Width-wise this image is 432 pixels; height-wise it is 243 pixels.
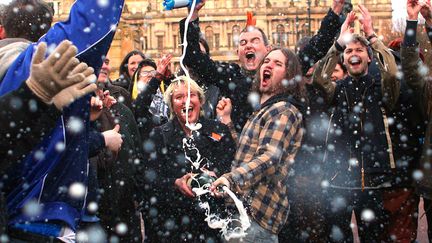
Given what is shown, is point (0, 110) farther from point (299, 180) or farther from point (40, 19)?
point (299, 180)

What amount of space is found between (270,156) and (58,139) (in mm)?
1497

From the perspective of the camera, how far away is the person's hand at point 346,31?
18.2ft

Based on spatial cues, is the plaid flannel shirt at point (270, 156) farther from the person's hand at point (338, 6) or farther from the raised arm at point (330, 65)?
the raised arm at point (330, 65)

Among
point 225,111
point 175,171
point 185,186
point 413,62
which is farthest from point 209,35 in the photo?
point 185,186

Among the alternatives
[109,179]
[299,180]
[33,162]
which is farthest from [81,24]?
[299,180]

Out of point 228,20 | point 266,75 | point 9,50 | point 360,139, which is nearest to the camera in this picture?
point 9,50

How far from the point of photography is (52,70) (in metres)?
2.41

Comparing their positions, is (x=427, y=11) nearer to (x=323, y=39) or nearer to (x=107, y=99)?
(x=323, y=39)

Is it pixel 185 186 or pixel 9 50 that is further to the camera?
pixel 185 186

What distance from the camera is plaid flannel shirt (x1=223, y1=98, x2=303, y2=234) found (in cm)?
380

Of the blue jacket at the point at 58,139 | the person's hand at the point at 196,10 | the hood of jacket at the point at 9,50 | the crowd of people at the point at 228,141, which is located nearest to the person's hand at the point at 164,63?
the crowd of people at the point at 228,141

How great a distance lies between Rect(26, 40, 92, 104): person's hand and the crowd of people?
30 millimetres

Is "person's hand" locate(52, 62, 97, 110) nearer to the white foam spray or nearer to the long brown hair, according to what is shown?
the white foam spray

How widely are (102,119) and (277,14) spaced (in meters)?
65.4
